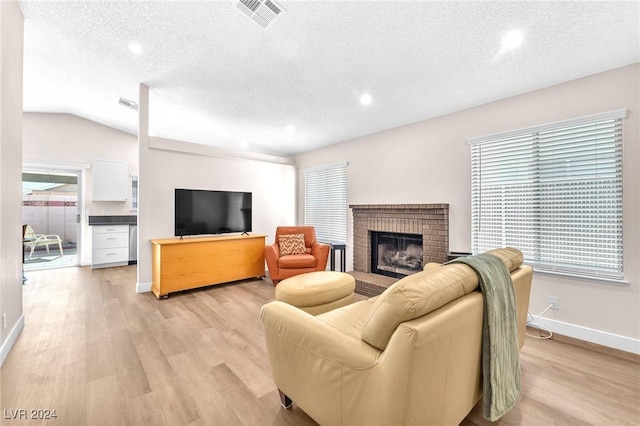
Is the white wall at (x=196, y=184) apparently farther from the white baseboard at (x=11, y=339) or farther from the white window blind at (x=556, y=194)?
the white window blind at (x=556, y=194)

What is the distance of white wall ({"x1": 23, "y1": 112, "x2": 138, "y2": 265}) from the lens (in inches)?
197

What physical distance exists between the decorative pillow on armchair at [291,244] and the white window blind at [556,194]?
2.56 metres

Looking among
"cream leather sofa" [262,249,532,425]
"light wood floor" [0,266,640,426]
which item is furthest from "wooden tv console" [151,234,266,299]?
"cream leather sofa" [262,249,532,425]

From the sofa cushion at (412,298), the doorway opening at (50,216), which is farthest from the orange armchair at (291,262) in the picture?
the doorway opening at (50,216)

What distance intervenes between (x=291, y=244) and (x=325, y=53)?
2.90 m

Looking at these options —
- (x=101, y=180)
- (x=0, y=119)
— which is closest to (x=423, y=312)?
(x=0, y=119)

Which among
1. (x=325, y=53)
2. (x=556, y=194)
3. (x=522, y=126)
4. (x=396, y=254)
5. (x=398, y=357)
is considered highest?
(x=325, y=53)

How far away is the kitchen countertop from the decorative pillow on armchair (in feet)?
11.8

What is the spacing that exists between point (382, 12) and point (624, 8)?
62.7 inches

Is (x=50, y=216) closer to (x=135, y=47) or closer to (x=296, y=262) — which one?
(x=135, y=47)

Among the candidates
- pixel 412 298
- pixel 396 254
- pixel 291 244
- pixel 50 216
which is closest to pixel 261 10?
pixel 412 298

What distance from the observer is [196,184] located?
14.6ft

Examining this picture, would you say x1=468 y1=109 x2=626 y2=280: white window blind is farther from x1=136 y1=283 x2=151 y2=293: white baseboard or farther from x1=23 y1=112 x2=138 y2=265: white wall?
x1=23 y1=112 x2=138 y2=265: white wall

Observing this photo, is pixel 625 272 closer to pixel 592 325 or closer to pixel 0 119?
pixel 592 325
